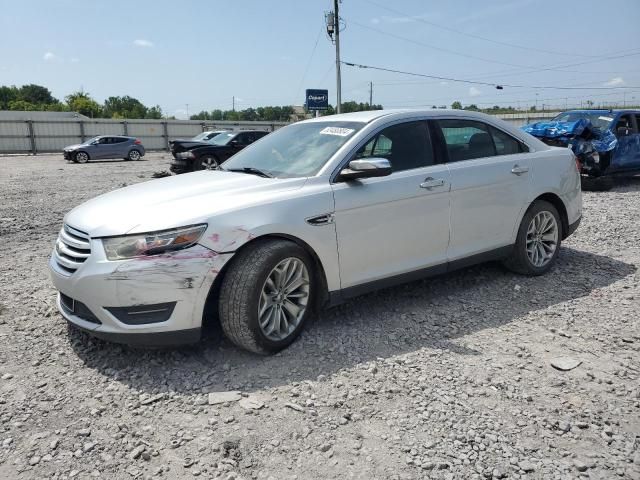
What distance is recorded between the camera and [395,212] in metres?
3.90

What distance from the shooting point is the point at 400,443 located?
2576 mm

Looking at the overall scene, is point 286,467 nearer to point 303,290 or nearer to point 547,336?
point 303,290

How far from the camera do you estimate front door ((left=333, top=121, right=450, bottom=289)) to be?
3695 mm

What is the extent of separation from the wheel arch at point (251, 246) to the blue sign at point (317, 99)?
74.8 ft

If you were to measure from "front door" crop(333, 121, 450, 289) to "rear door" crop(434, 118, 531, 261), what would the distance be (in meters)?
0.15

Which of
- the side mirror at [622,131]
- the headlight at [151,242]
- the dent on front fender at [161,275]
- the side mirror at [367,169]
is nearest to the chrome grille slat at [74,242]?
the headlight at [151,242]

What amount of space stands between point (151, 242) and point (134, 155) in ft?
83.1

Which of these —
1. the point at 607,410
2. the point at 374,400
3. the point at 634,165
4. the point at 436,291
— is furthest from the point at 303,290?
the point at 634,165

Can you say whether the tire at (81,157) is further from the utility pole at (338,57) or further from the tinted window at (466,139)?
the tinted window at (466,139)

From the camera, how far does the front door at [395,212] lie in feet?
12.1

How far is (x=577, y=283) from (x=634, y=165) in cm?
822

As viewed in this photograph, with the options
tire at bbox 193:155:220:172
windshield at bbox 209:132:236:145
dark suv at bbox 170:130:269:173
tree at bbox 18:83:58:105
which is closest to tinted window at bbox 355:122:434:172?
dark suv at bbox 170:130:269:173

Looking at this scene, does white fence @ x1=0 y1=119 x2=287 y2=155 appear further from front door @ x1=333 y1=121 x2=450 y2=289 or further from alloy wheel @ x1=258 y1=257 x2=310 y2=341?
alloy wheel @ x1=258 y1=257 x2=310 y2=341

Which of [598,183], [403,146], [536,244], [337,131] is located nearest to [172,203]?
[337,131]
